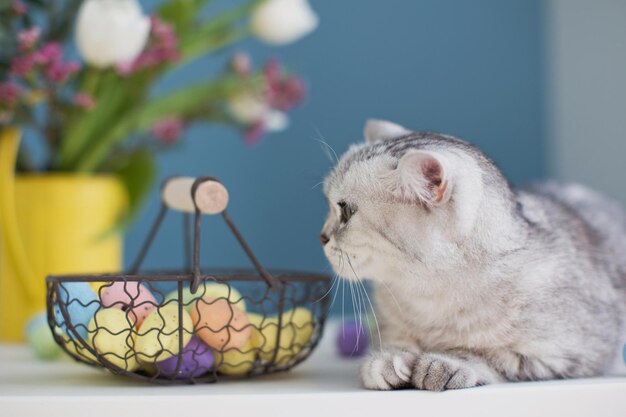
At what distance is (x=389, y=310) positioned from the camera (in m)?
0.94

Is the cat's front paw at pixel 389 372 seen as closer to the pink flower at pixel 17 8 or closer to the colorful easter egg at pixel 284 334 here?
the colorful easter egg at pixel 284 334

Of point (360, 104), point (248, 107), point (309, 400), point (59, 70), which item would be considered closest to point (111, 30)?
point (59, 70)

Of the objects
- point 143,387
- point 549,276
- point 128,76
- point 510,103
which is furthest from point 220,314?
point 510,103

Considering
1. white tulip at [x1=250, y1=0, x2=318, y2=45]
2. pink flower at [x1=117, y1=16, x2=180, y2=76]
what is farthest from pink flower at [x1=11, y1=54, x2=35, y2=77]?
white tulip at [x1=250, y1=0, x2=318, y2=45]

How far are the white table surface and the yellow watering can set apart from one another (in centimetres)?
51

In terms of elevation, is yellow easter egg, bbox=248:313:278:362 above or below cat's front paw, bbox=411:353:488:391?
above

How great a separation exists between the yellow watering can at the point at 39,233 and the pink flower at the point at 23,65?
0.17 m

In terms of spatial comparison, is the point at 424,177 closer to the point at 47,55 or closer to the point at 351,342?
the point at 351,342

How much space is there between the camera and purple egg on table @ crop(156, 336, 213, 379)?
0.81 metres

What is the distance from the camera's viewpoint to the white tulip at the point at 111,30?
114 cm

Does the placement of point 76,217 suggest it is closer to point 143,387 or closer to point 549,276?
point 143,387

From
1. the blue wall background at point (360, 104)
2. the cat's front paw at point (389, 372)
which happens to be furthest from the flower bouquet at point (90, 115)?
the cat's front paw at point (389, 372)

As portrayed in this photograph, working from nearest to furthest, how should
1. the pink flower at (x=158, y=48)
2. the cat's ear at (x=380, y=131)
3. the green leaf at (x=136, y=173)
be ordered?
the cat's ear at (x=380, y=131) → the pink flower at (x=158, y=48) → the green leaf at (x=136, y=173)

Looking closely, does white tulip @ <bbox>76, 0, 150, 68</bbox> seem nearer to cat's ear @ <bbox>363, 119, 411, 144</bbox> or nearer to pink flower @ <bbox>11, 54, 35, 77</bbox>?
pink flower @ <bbox>11, 54, 35, 77</bbox>
